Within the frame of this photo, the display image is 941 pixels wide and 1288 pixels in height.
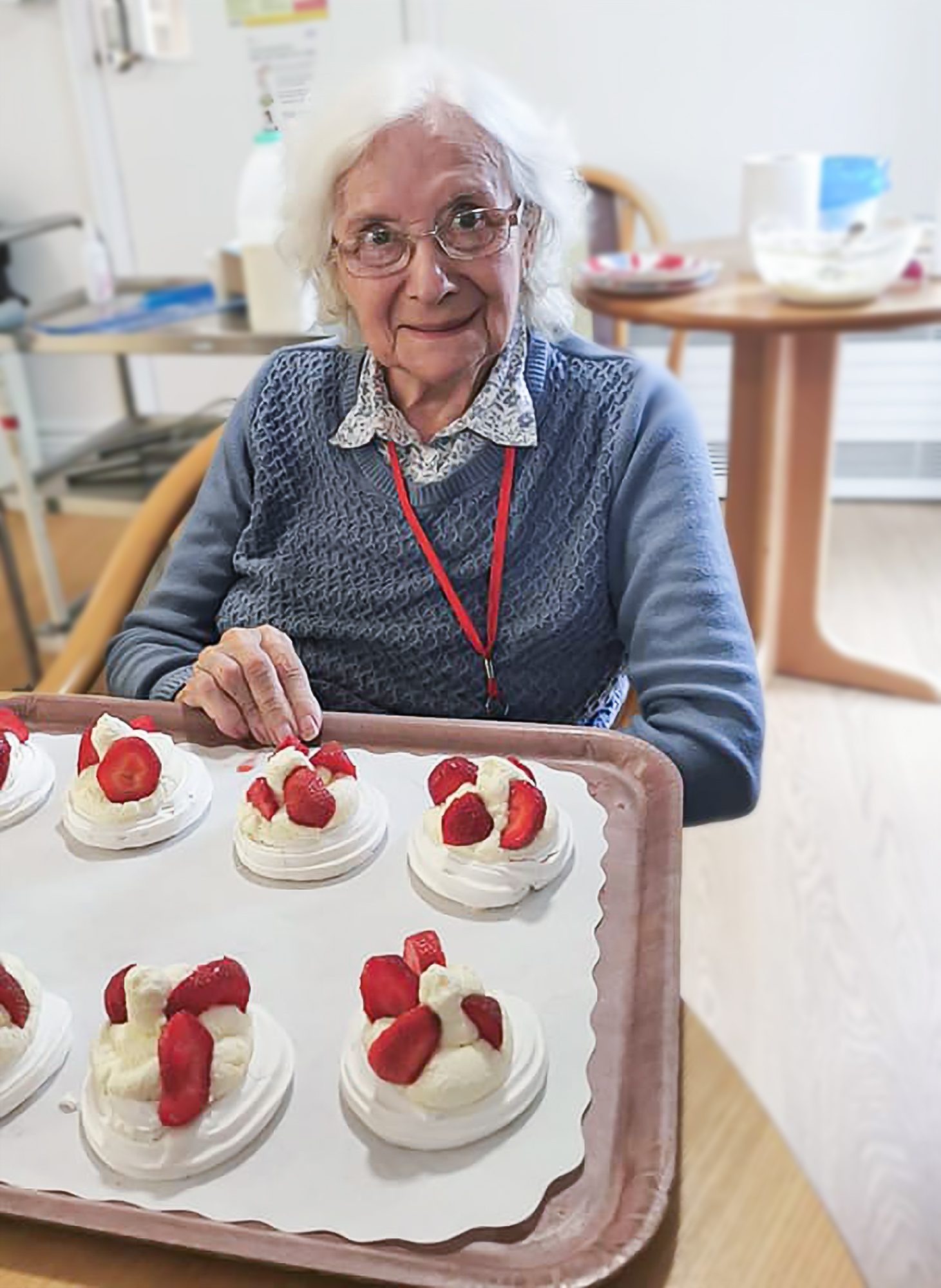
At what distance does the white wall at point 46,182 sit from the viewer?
2262 millimetres

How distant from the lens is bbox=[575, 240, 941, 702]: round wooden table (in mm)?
1758

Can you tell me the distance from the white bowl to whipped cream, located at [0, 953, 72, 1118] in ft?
4.80

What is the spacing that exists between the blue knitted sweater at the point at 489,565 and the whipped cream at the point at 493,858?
177 mm

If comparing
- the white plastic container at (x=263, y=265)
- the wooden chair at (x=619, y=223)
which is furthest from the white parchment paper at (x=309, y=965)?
the wooden chair at (x=619, y=223)

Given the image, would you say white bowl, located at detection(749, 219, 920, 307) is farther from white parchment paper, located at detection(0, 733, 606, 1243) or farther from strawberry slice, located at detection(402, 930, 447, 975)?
strawberry slice, located at detection(402, 930, 447, 975)

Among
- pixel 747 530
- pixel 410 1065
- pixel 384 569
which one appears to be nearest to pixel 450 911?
pixel 410 1065

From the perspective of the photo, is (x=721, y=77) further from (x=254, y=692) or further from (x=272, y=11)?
(x=254, y=692)

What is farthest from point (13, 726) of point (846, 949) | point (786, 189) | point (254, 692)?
point (786, 189)

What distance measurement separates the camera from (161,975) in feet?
1.77

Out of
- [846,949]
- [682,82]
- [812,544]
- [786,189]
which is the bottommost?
[846,949]

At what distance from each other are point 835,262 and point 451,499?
1008 millimetres

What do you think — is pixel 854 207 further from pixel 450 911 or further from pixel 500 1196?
pixel 500 1196

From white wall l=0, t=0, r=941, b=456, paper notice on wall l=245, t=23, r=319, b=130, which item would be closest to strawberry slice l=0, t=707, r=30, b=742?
paper notice on wall l=245, t=23, r=319, b=130

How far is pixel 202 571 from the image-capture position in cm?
98
